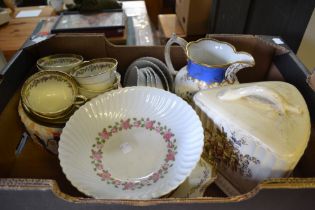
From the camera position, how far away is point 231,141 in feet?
1.33

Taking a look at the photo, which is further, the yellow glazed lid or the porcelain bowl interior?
the porcelain bowl interior

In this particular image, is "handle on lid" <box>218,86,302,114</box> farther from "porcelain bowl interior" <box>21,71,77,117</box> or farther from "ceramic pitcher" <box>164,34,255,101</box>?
"porcelain bowl interior" <box>21,71,77,117</box>

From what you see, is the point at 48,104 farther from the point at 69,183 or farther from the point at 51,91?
the point at 69,183

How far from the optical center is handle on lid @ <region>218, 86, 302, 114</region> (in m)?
0.38

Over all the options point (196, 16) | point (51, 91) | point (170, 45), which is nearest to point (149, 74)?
point (170, 45)

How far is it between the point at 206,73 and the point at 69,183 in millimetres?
323

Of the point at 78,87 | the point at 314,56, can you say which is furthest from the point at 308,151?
the point at 314,56

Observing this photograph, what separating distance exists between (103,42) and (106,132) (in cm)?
22

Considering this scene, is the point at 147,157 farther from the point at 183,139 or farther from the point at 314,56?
the point at 314,56

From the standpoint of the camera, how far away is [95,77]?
1.56 ft

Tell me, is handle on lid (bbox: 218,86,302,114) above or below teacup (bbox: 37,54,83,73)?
above

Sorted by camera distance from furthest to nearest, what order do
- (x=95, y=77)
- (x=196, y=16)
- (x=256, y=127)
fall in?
(x=196, y=16)
(x=95, y=77)
(x=256, y=127)

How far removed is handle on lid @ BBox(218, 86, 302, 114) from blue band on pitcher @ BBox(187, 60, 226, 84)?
7cm

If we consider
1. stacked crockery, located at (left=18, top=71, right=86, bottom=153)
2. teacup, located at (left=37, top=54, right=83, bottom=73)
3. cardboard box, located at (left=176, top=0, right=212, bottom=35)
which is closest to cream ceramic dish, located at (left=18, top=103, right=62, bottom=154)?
stacked crockery, located at (left=18, top=71, right=86, bottom=153)
